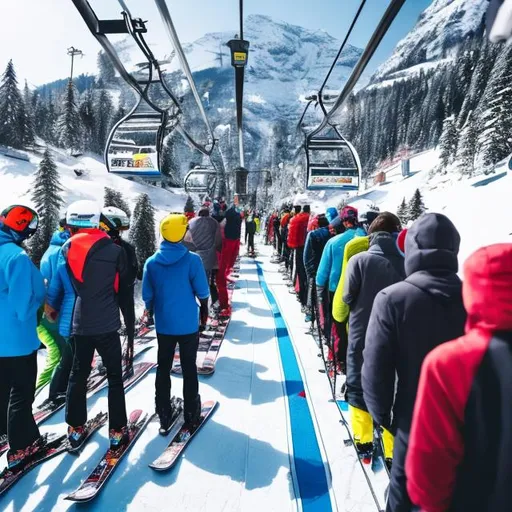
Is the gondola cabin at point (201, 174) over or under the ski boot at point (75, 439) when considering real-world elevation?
over

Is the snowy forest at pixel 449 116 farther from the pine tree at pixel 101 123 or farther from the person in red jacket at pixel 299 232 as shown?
the pine tree at pixel 101 123

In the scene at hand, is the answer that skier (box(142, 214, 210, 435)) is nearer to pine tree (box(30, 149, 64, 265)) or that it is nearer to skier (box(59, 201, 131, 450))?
skier (box(59, 201, 131, 450))

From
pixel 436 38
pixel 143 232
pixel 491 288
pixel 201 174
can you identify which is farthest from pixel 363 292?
pixel 436 38

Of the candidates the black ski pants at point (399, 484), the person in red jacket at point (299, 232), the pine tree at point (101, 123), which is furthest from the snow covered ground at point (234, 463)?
the pine tree at point (101, 123)

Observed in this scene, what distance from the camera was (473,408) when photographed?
107 centimetres

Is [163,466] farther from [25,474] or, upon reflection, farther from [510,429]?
[510,429]

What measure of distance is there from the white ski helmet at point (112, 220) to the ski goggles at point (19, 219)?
1.19 m

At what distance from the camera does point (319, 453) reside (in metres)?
3.08

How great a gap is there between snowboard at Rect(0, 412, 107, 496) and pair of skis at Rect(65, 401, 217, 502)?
316mm

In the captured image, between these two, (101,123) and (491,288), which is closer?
(491,288)

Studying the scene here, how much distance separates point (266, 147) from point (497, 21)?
170903mm

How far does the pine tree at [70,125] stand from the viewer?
56.0m

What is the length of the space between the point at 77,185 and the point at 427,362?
6018 centimetres

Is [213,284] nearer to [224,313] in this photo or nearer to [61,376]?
[224,313]
